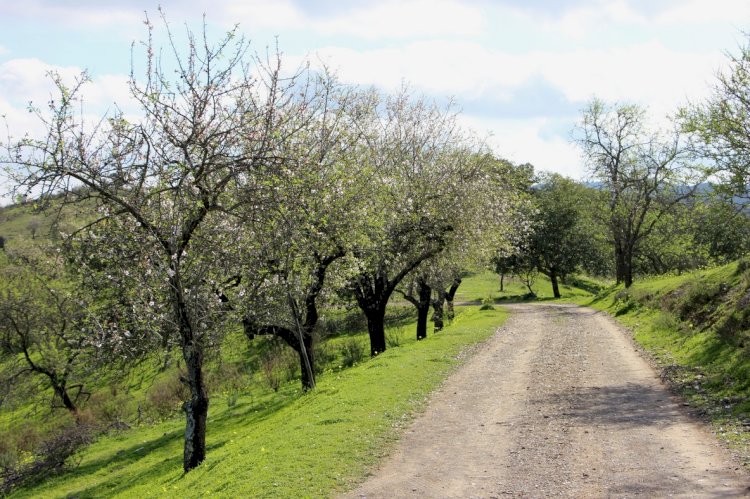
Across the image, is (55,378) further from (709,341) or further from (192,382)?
(709,341)

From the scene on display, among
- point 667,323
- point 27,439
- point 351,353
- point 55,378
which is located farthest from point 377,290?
point 27,439

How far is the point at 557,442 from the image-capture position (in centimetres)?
1208

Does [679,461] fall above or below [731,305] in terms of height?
below

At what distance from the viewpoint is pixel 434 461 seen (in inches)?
448

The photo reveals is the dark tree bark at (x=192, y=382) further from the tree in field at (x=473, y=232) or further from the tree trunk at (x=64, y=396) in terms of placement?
the tree trunk at (x=64, y=396)

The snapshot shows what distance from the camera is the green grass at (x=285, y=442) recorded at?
11.2 m

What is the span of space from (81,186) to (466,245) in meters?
18.9

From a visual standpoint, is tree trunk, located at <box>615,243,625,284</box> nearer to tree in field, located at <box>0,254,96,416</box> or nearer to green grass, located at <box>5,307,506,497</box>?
green grass, located at <box>5,307,506,497</box>

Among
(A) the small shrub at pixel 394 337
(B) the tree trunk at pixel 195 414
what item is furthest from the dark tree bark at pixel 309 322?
(A) the small shrub at pixel 394 337

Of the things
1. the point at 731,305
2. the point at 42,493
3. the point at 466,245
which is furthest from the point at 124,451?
the point at 731,305

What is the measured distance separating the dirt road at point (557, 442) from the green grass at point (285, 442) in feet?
2.31

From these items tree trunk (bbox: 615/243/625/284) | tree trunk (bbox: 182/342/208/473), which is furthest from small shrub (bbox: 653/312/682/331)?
tree trunk (bbox: 615/243/625/284)

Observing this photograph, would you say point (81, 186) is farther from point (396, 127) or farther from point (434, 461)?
point (396, 127)

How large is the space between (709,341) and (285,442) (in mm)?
13688
